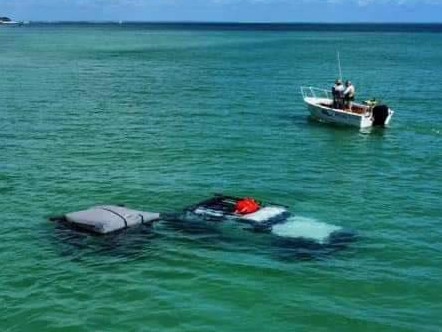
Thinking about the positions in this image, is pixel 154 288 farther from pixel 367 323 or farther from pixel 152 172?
pixel 152 172

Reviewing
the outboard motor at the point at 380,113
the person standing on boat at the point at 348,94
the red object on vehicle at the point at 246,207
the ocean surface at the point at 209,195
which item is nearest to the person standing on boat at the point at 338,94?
the person standing on boat at the point at 348,94

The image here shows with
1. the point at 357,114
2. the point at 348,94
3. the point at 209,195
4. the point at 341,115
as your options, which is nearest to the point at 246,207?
the point at 209,195

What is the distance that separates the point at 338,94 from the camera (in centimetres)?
4681

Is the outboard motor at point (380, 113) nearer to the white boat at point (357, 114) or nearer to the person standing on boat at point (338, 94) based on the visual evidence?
the white boat at point (357, 114)

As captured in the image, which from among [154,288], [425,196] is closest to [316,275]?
[154,288]

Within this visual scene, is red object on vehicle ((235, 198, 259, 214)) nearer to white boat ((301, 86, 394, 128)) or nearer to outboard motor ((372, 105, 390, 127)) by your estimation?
white boat ((301, 86, 394, 128))

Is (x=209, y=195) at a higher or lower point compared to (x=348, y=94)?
lower

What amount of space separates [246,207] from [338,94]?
23353 millimetres

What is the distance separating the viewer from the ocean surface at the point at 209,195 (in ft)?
63.7

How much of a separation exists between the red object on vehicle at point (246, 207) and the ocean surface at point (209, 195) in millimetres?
1173

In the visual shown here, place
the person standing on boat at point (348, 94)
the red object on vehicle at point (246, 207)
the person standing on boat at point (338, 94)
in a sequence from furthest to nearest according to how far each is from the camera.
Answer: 1. the person standing on boat at point (338, 94)
2. the person standing on boat at point (348, 94)
3. the red object on vehicle at point (246, 207)

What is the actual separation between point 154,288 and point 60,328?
10.5 ft

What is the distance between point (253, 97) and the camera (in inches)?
2355

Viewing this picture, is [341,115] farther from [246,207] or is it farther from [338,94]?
[246,207]
